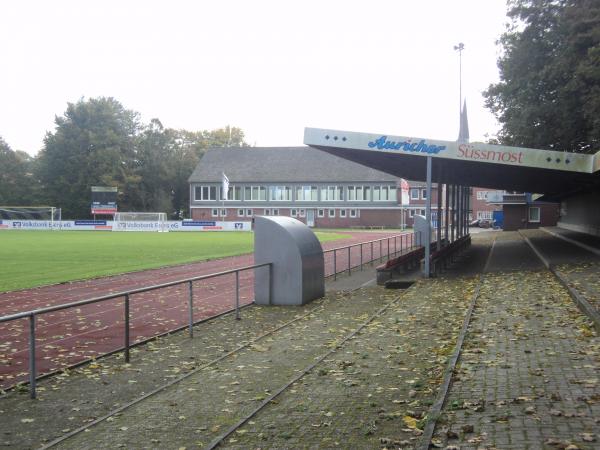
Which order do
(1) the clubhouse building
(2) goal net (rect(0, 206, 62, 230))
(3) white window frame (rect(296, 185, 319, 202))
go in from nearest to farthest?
(1) the clubhouse building < (2) goal net (rect(0, 206, 62, 230)) < (3) white window frame (rect(296, 185, 319, 202))

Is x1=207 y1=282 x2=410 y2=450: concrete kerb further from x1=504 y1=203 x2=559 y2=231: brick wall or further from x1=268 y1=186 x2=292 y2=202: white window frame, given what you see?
x1=268 y1=186 x2=292 y2=202: white window frame

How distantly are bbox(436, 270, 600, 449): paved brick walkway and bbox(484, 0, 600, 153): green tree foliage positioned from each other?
624 inches

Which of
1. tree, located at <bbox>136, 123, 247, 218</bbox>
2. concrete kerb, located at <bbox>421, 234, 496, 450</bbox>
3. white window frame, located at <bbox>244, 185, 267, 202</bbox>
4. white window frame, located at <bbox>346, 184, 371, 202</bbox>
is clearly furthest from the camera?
tree, located at <bbox>136, 123, 247, 218</bbox>

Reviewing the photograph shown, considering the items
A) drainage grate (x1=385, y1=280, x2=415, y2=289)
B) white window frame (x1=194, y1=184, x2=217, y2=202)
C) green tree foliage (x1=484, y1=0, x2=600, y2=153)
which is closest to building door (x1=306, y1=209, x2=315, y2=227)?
white window frame (x1=194, y1=184, x2=217, y2=202)

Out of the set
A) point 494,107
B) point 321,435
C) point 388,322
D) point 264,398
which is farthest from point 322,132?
point 494,107

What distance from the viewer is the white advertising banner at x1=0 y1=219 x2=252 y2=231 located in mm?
70875

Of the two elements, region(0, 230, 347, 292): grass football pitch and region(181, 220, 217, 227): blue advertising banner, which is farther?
region(181, 220, 217, 227): blue advertising banner

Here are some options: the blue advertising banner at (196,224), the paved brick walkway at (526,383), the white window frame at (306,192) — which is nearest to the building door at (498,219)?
the white window frame at (306,192)

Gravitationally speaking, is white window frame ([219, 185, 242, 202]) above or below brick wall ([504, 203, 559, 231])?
above

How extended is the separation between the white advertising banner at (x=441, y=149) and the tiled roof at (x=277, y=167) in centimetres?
6306

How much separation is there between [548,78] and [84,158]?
74.5m

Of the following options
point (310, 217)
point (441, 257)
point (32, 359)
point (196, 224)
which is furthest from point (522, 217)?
point (32, 359)

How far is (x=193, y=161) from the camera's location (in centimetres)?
9619

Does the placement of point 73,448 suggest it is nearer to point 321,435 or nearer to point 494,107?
point 321,435
